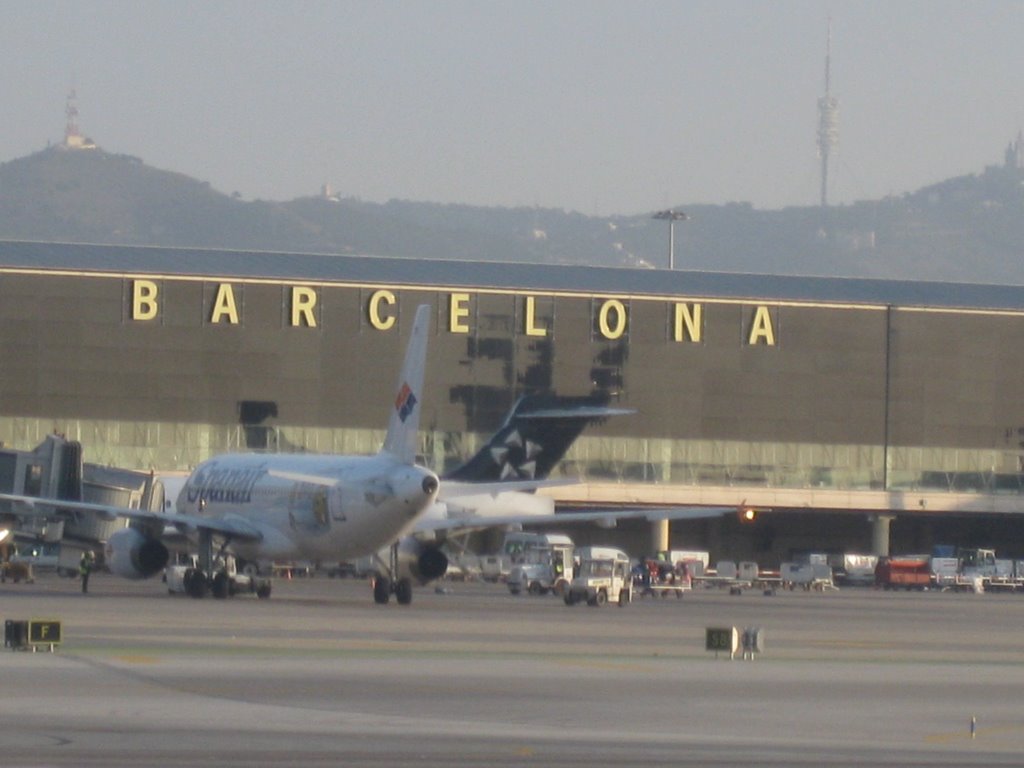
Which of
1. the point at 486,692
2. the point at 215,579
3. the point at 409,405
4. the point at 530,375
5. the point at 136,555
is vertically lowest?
the point at 486,692

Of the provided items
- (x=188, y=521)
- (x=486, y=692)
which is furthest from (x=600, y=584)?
(x=486, y=692)

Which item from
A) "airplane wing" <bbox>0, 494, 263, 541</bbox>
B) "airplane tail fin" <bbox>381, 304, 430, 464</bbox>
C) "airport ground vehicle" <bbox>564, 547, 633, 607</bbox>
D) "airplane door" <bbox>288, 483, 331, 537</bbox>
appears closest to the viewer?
"airplane tail fin" <bbox>381, 304, 430, 464</bbox>

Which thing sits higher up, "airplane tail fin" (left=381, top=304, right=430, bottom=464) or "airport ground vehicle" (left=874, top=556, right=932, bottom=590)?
"airplane tail fin" (left=381, top=304, right=430, bottom=464)

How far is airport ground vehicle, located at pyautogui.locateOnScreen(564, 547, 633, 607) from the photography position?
55.1 metres

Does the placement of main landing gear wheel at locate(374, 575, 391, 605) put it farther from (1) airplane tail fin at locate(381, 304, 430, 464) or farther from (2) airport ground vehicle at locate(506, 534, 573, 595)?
(2) airport ground vehicle at locate(506, 534, 573, 595)

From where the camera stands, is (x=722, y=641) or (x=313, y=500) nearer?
(x=722, y=641)

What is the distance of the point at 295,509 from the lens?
51406mm

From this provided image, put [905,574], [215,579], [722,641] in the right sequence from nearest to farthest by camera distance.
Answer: [722,641]
[215,579]
[905,574]

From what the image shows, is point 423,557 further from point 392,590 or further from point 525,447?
point 525,447

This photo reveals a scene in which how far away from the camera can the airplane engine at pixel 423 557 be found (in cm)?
5422

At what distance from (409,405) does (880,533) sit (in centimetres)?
5887

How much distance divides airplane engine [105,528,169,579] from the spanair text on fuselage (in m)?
2.08

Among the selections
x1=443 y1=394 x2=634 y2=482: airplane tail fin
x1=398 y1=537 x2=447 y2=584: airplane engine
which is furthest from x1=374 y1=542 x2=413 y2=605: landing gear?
x1=443 y1=394 x2=634 y2=482: airplane tail fin

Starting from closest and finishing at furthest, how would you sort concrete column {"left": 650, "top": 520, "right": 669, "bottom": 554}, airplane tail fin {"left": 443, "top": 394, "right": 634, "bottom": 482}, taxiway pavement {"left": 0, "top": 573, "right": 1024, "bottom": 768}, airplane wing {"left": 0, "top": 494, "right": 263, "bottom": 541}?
taxiway pavement {"left": 0, "top": 573, "right": 1024, "bottom": 768}, airplane wing {"left": 0, "top": 494, "right": 263, "bottom": 541}, airplane tail fin {"left": 443, "top": 394, "right": 634, "bottom": 482}, concrete column {"left": 650, "top": 520, "right": 669, "bottom": 554}
